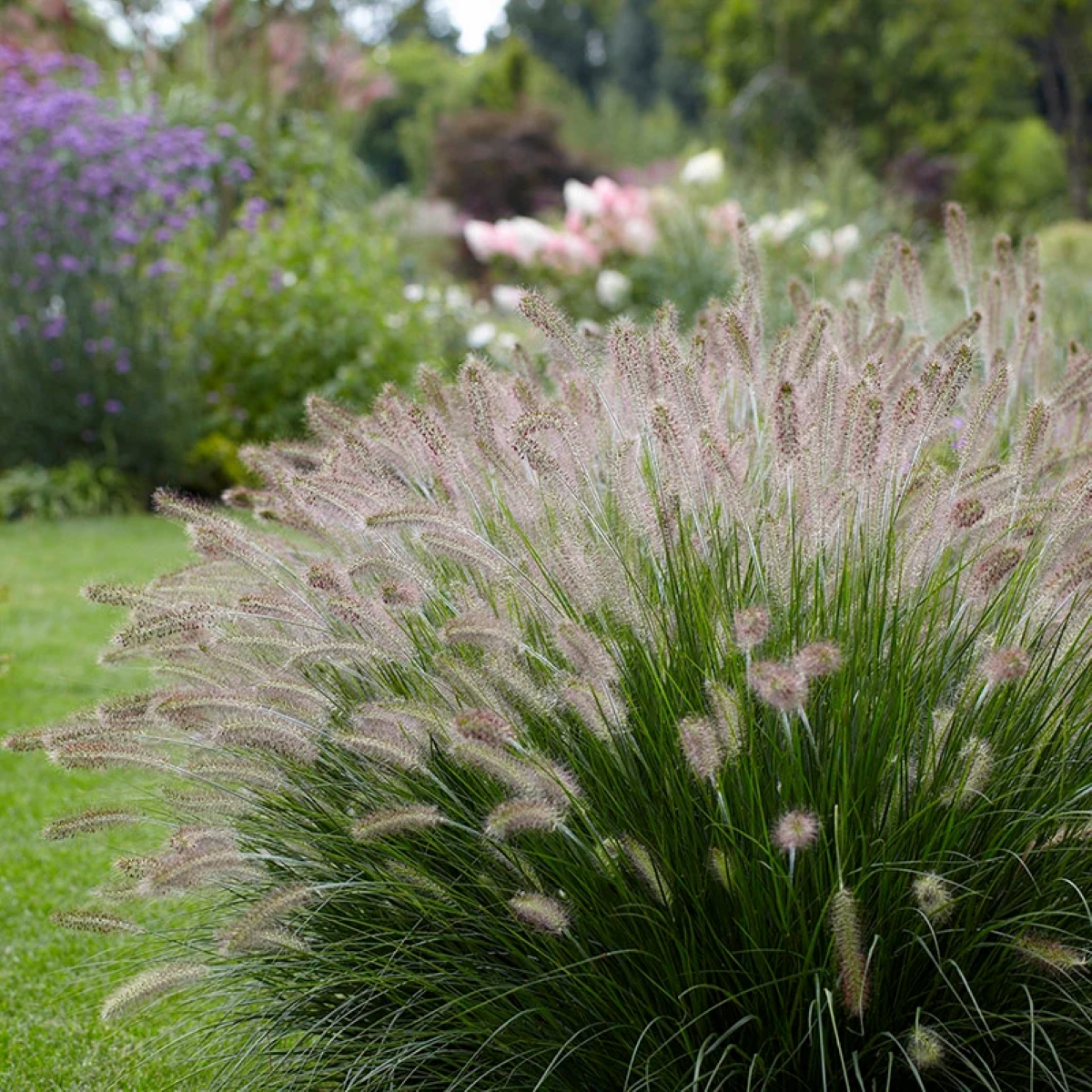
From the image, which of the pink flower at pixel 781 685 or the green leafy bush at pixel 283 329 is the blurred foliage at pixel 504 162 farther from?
the pink flower at pixel 781 685

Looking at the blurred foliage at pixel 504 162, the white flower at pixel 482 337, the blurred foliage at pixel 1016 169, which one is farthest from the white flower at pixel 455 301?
the blurred foliage at pixel 1016 169

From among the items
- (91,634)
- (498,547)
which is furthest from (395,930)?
(91,634)

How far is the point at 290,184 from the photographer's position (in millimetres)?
14375

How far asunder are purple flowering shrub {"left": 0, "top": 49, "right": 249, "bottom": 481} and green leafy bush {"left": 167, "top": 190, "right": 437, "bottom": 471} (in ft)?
1.38

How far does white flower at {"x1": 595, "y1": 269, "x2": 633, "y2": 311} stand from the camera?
34.3ft

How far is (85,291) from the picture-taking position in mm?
10305

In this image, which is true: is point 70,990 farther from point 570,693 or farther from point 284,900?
point 570,693

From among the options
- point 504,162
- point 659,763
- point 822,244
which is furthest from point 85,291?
point 504,162

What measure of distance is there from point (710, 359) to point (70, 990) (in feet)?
6.56

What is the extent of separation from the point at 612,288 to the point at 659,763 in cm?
865

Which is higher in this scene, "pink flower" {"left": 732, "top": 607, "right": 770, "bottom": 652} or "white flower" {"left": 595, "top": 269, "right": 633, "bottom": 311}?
"pink flower" {"left": 732, "top": 607, "right": 770, "bottom": 652}

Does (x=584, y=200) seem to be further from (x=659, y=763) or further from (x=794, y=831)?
(x=794, y=831)

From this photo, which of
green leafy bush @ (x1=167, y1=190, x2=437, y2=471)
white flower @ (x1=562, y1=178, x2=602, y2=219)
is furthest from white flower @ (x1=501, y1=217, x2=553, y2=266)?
green leafy bush @ (x1=167, y1=190, x2=437, y2=471)

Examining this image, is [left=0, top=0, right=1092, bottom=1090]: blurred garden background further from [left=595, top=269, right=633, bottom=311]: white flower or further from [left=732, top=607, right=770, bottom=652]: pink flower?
[left=732, top=607, right=770, bottom=652]: pink flower
